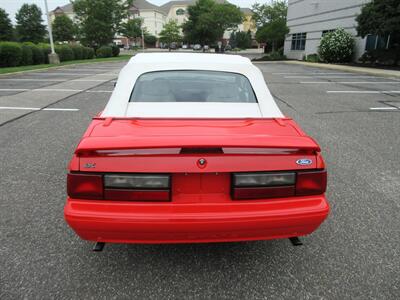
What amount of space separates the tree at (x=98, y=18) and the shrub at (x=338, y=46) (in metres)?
29.7

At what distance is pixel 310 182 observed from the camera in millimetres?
2283

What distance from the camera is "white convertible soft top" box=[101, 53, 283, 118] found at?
9.61 ft

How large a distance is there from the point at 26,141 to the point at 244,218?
4.97m

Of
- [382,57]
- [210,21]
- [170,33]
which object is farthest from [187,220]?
[170,33]

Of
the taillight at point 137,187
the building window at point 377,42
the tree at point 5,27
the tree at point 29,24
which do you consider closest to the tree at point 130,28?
the tree at point 5,27

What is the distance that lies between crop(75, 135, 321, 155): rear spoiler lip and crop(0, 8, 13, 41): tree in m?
67.6

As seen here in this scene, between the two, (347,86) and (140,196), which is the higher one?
(140,196)

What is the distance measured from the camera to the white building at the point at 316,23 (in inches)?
1086

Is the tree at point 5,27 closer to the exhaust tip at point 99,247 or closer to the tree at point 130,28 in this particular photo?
the tree at point 130,28

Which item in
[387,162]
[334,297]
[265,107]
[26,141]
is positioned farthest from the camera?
[26,141]

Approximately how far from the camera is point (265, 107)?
3.14 meters

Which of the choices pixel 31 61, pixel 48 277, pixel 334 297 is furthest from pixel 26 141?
pixel 31 61

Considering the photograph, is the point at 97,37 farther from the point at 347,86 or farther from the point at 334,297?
the point at 334,297

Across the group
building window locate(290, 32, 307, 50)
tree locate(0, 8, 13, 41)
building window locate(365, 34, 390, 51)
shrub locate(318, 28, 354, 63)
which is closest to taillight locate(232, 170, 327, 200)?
building window locate(365, 34, 390, 51)
